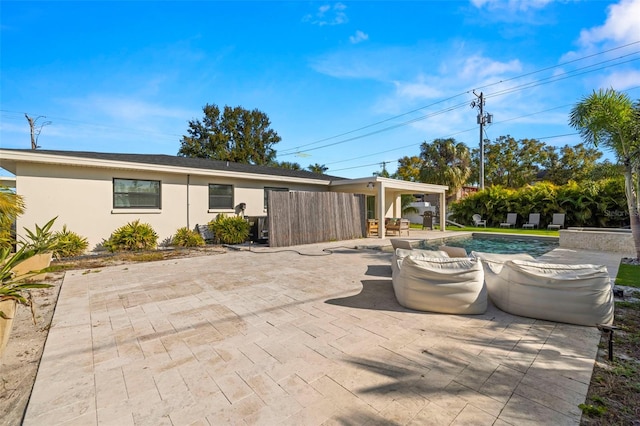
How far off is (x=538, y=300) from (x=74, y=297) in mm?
6560

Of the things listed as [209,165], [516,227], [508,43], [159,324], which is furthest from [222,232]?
[516,227]

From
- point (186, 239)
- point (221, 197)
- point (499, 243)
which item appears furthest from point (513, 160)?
point (186, 239)

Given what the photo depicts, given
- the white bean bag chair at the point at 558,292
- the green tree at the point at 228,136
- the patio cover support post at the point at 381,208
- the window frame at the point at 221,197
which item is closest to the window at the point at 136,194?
the window frame at the point at 221,197

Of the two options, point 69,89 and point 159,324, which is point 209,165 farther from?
point 159,324

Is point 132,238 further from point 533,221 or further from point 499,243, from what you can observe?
point 533,221

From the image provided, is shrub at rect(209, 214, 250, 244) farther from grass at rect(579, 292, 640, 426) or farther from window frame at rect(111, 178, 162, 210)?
grass at rect(579, 292, 640, 426)

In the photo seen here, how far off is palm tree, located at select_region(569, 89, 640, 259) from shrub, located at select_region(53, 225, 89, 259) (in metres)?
14.3

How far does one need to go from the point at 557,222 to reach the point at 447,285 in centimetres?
1819

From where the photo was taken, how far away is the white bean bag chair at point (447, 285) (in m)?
3.60

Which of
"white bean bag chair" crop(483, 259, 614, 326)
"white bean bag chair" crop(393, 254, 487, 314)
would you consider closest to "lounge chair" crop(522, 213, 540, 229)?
"white bean bag chair" crop(483, 259, 614, 326)

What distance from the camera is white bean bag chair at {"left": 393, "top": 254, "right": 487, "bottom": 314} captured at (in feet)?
11.8

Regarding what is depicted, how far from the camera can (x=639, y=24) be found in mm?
9828

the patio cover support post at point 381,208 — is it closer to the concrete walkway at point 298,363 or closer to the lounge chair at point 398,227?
the lounge chair at point 398,227

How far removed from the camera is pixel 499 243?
13117 millimetres
